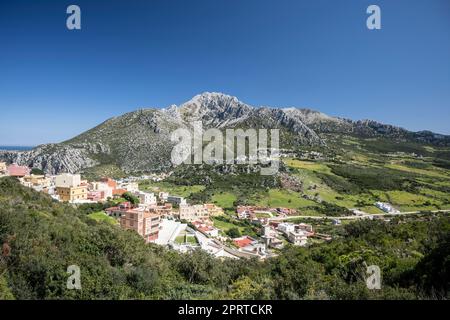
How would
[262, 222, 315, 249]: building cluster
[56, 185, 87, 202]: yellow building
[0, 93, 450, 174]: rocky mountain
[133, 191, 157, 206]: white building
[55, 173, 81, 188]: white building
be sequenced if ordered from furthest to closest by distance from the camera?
[0, 93, 450, 174]: rocky mountain
[133, 191, 157, 206]: white building
[55, 173, 81, 188]: white building
[262, 222, 315, 249]: building cluster
[56, 185, 87, 202]: yellow building

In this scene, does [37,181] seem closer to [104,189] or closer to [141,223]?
[104,189]

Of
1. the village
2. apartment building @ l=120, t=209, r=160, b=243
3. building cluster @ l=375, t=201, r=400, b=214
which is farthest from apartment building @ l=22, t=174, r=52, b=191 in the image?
building cluster @ l=375, t=201, r=400, b=214

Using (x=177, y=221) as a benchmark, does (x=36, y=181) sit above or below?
above

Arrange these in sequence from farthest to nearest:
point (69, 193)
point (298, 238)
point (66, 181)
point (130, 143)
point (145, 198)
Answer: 1. point (130, 143)
2. point (145, 198)
3. point (298, 238)
4. point (66, 181)
5. point (69, 193)

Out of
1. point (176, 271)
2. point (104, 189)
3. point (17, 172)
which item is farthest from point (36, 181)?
point (176, 271)

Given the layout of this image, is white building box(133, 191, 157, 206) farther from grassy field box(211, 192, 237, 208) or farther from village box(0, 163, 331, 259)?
grassy field box(211, 192, 237, 208)
